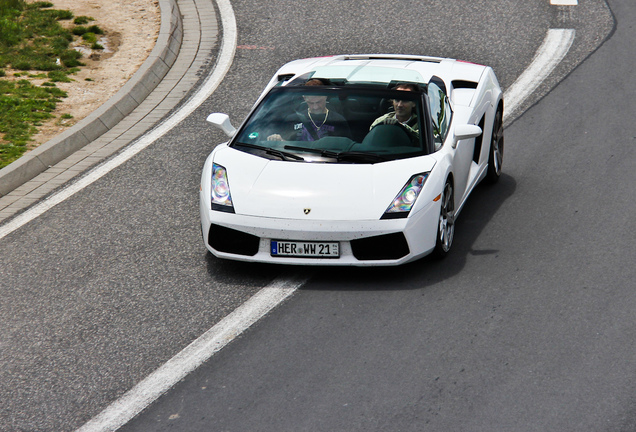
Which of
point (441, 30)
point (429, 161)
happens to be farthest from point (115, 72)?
point (429, 161)

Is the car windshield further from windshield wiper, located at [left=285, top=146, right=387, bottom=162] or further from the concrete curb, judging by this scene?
the concrete curb

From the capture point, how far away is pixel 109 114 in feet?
35.6

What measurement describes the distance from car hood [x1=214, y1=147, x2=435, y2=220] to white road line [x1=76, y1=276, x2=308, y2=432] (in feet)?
1.89

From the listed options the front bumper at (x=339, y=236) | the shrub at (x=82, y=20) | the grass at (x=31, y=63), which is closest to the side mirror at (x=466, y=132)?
the front bumper at (x=339, y=236)

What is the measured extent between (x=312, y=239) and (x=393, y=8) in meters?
8.90

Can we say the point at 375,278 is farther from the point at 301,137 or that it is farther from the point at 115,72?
the point at 115,72

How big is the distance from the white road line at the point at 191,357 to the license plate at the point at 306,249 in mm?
281

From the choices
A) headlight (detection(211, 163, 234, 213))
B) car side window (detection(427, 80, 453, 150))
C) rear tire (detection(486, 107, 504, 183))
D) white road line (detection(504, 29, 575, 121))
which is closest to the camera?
headlight (detection(211, 163, 234, 213))

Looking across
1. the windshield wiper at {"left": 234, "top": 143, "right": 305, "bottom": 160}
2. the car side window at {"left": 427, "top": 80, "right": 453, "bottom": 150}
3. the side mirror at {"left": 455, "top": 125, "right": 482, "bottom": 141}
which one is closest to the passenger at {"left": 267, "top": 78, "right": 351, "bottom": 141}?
the windshield wiper at {"left": 234, "top": 143, "right": 305, "bottom": 160}

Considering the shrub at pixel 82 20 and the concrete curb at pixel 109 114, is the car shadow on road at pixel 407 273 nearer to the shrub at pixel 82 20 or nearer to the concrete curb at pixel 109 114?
the concrete curb at pixel 109 114

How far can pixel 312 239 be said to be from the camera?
21.9 feet

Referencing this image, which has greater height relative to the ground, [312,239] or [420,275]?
[312,239]

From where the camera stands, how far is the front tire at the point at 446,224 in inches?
280

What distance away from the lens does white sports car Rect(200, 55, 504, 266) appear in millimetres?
6703
